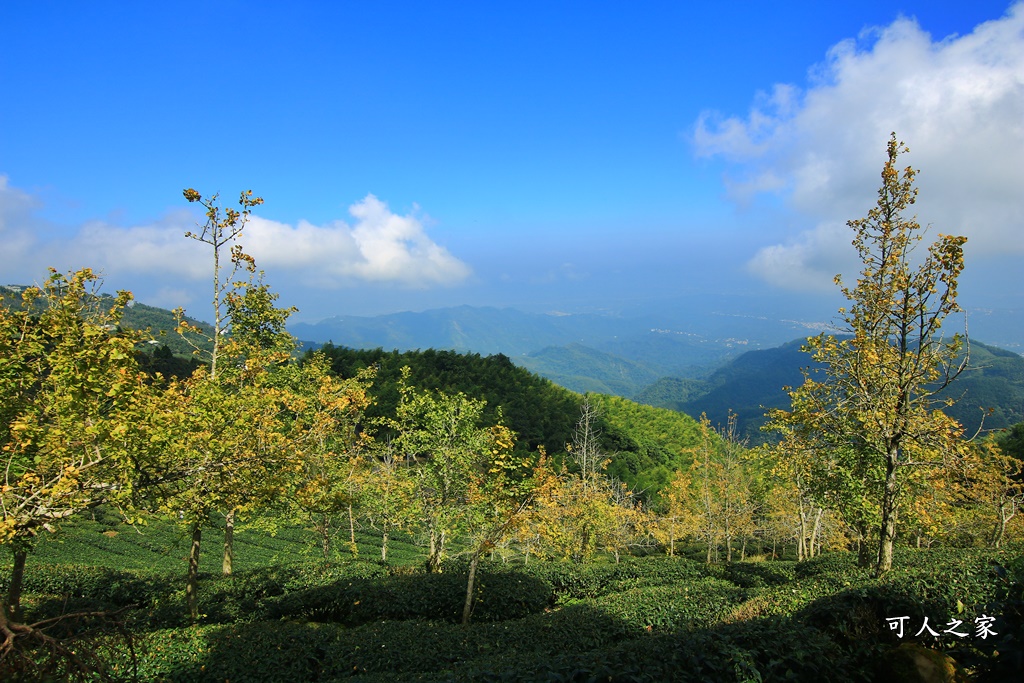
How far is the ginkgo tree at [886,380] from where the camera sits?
11.5 meters

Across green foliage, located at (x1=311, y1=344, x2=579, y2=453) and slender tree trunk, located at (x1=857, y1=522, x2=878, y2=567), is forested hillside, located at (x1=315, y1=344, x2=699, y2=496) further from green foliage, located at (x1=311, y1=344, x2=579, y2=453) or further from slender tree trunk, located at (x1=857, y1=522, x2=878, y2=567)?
slender tree trunk, located at (x1=857, y1=522, x2=878, y2=567)

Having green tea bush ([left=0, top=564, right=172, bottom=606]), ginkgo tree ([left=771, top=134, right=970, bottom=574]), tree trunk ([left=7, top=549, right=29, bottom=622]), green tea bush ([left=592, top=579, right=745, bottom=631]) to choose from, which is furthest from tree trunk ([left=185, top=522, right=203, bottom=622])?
ginkgo tree ([left=771, top=134, right=970, bottom=574])

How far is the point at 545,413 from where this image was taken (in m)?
75.2

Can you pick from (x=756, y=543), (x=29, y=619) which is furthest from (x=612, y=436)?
(x=29, y=619)

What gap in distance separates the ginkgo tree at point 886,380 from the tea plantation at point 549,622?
2216 mm

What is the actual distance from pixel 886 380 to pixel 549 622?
9759 millimetres

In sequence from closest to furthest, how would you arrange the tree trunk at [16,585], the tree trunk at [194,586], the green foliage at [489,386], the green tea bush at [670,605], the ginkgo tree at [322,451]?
1. the tree trunk at [16,585]
2. the green tea bush at [670,605]
3. the tree trunk at [194,586]
4. the ginkgo tree at [322,451]
5. the green foliage at [489,386]

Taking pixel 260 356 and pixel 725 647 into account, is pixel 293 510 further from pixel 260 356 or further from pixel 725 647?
pixel 725 647

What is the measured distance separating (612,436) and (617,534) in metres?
42.9

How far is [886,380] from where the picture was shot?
1233cm

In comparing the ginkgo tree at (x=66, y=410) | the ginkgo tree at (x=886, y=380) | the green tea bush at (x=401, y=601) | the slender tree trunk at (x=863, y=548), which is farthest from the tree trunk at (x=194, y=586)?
the slender tree trunk at (x=863, y=548)

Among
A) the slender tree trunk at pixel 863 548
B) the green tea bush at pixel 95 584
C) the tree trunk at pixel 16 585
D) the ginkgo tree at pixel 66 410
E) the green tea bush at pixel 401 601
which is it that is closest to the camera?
the ginkgo tree at pixel 66 410

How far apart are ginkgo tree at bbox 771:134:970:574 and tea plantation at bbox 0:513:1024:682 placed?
2.22 meters

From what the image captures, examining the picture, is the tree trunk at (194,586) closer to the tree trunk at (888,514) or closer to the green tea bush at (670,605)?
the green tea bush at (670,605)
